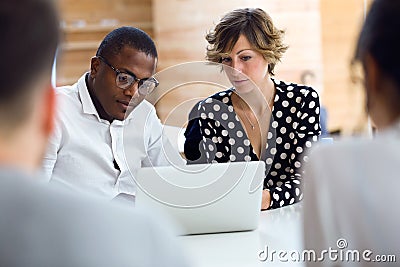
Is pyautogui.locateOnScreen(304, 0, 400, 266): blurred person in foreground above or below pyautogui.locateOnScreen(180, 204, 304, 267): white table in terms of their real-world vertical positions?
above

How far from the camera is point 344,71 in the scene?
6.73 m

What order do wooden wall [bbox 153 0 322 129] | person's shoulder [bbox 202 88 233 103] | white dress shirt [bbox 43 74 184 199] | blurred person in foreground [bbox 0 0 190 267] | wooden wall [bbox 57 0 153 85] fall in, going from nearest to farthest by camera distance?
1. blurred person in foreground [bbox 0 0 190 267]
2. white dress shirt [bbox 43 74 184 199]
3. person's shoulder [bbox 202 88 233 103]
4. wooden wall [bbox 153 0 322 129]
5. wooden wall [bbox 57 0 153 85]

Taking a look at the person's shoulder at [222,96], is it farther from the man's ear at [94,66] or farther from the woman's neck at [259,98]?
the man's ear at [94,66]

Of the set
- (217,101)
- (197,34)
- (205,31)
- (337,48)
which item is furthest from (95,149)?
(337,48)

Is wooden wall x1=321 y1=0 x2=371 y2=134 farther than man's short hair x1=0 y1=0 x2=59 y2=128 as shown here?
Yes

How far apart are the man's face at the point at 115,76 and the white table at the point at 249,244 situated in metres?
0.67

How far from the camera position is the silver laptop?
1.91 metres

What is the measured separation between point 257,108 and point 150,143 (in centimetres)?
44

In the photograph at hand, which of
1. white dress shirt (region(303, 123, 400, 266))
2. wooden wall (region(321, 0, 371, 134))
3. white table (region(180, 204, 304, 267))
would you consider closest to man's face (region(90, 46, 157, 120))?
white table (region(180, 204, 304, 267))

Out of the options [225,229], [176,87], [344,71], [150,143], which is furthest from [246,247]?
[344,71]

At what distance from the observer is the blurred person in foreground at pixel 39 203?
75cm

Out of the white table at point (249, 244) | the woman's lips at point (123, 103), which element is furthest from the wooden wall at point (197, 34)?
the white table at point (249, 244)

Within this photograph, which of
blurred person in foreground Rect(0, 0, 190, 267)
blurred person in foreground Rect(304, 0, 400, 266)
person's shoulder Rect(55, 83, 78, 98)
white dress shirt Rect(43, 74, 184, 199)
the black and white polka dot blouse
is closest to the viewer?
blurred person in foreground Rect(0, 0, 190, 267)

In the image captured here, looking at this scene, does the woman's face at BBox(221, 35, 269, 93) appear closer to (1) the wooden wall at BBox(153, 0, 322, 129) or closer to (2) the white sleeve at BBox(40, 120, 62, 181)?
(2) the white sleeve at BBox(40, 120, 62, 181)
